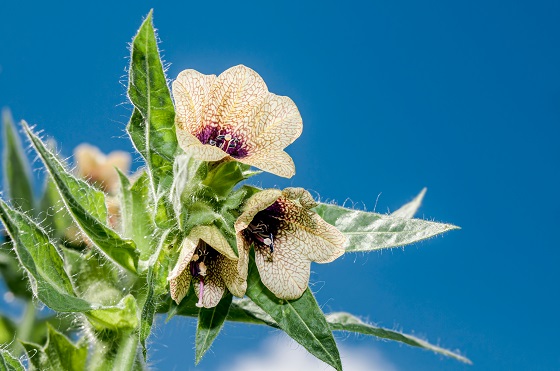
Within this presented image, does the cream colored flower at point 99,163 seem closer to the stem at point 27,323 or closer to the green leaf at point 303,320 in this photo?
the stem at point 27,323

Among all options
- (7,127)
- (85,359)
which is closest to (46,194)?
(7,127)

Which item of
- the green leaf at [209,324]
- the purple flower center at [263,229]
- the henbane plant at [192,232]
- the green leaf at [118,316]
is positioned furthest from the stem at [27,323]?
the purple flower center at [263,229]

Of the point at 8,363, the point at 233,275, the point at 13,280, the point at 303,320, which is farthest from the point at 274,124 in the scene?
the point at 13,280

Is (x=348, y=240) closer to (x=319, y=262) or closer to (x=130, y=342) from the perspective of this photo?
(x=319, y=262)

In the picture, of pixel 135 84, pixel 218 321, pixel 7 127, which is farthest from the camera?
pixel 7 127

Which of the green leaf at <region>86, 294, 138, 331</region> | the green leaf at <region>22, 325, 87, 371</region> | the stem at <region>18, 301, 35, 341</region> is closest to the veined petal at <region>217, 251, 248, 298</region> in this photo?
the green leaf at <region>86, 294, 138, 331</region>

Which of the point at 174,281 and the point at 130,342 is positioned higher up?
the point at 174,281

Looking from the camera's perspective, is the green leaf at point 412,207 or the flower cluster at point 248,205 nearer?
the flower cluster at point 248,205
